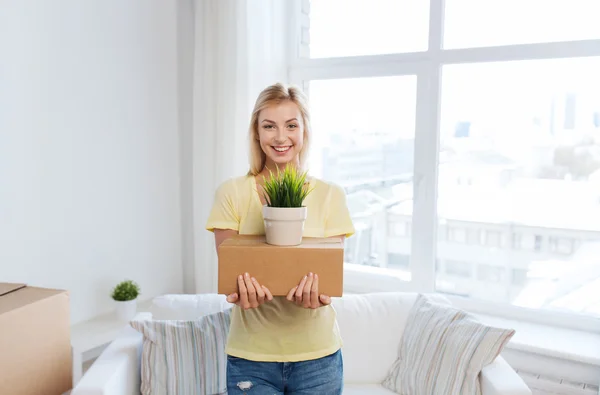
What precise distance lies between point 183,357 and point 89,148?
3.67ft

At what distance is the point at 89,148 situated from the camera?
8.14ft

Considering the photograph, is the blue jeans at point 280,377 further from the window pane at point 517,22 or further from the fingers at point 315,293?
the window pane at point 517,22

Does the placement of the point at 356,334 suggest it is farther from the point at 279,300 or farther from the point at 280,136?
the point at 280,136

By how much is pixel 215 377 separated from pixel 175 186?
135cm

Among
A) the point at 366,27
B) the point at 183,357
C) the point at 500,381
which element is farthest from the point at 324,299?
the point at 366,27

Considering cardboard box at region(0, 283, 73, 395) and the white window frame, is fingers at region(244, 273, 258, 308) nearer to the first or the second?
cardboard box at region(0, 283, 73, 395)

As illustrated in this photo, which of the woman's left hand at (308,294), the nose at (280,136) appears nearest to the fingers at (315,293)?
the woman's left hand at (308,294)

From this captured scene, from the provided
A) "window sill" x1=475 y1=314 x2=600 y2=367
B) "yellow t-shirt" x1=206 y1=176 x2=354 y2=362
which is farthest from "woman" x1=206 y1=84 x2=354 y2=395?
"window sill" x1=475 y1=314 x2=600 y2=367

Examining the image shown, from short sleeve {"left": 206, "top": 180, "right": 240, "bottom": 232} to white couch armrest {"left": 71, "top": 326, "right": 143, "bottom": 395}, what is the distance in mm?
628

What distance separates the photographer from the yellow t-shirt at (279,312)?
1308 mm

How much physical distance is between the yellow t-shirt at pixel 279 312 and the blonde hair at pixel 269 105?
7cm

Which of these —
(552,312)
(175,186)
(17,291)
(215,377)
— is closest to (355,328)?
(215,377)

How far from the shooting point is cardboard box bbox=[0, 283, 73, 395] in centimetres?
146

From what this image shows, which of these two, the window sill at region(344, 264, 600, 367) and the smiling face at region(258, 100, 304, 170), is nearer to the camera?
the smiling face at region(258, 100, 304, 170)
